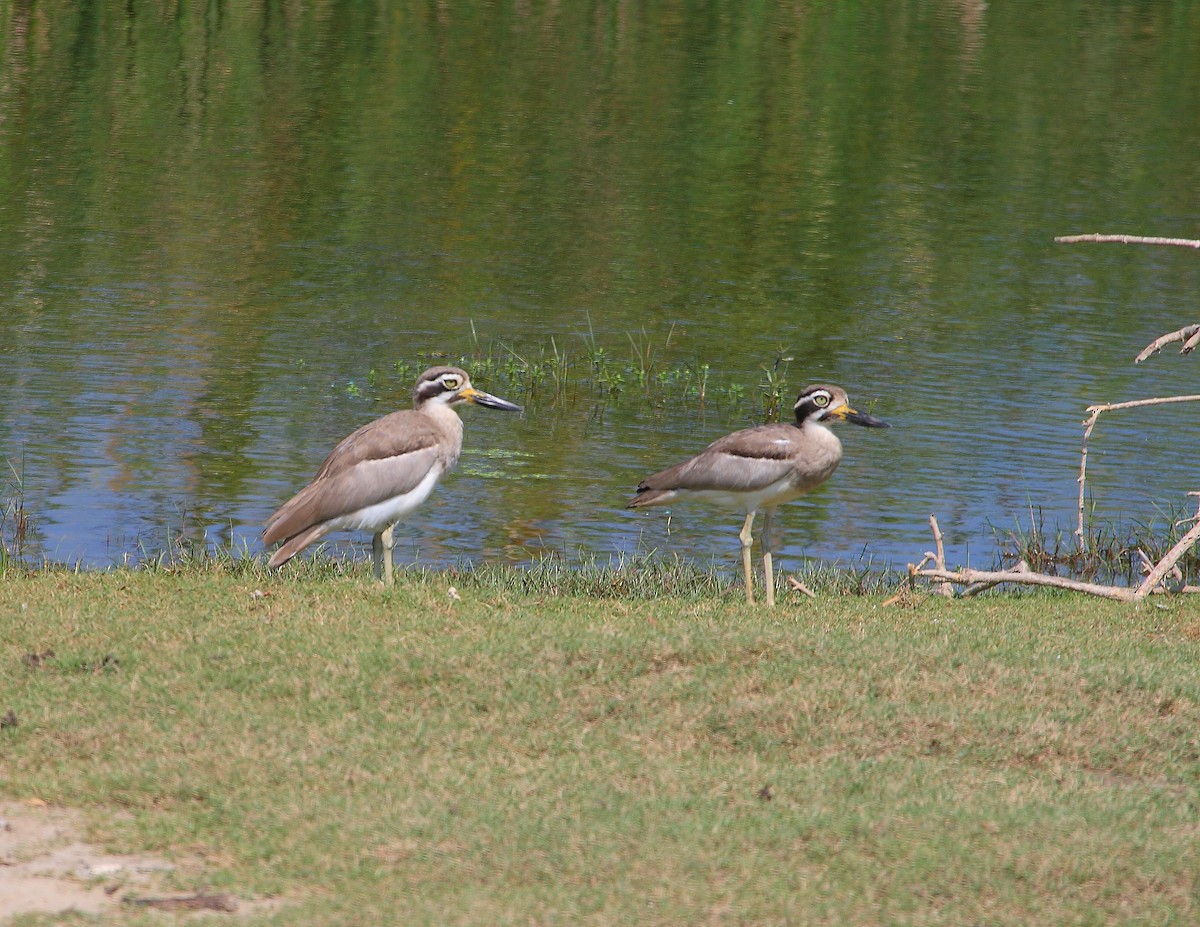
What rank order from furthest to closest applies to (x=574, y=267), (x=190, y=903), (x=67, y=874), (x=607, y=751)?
(x=574, y=267), (x=607, y=751), (x=67, y=874), (x=190, y=903)

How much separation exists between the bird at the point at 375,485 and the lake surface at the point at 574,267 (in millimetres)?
1562

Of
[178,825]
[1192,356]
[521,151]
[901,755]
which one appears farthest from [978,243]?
[178,825]

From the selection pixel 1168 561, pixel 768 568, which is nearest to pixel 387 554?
pixel 768 568

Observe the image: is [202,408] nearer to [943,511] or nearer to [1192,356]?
[943,511]

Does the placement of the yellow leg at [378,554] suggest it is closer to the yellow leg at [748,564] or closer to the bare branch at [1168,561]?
the yellow leg at [748,564]

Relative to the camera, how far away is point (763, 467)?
1089 centimetres

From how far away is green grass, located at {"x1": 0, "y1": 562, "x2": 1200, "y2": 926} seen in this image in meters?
6.41

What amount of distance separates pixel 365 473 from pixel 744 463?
2165 millimetres

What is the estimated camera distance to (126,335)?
18.1 meters

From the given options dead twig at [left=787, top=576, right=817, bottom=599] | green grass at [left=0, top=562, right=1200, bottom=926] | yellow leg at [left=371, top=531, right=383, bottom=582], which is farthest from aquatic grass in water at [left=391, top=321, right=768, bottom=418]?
green grass at [left=0, top=562, right=1200, bottom=926]

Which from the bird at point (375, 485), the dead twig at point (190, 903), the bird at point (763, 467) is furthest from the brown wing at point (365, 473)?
the dead twig at point (190, 903)

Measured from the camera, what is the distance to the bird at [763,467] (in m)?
10.9

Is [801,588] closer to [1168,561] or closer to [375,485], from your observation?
[1168,561]

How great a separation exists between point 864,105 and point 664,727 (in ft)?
88.7
